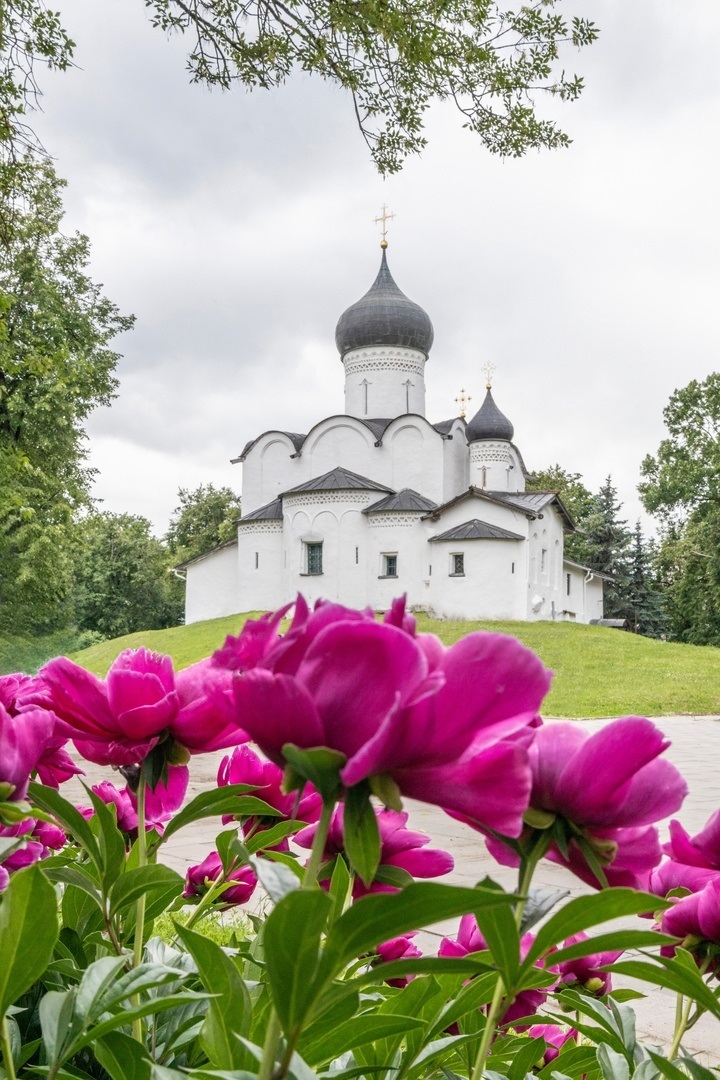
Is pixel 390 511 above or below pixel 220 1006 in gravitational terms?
above

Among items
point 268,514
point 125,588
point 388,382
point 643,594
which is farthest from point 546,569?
point 125,588

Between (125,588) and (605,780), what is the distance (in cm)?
4574

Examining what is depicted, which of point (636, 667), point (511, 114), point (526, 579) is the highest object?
point (511, 114)

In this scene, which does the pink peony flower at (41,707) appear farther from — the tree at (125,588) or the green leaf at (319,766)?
the tree at (125,588)

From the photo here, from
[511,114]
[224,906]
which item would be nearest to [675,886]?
[224,906]

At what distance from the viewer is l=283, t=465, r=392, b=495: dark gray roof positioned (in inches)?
1116

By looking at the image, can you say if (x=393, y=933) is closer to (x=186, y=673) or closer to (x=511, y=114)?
(x=186, y=673)

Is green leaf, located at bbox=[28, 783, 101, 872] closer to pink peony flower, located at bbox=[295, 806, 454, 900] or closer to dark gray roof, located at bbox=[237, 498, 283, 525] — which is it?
pink peony flower, located at bbox=[295, 806, 454, 900]

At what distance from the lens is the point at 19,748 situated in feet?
2.06

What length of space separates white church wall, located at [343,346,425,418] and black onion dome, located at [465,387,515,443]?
1814 mm

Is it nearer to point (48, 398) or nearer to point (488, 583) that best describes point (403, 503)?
point (488, 583)

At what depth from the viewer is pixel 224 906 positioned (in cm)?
118

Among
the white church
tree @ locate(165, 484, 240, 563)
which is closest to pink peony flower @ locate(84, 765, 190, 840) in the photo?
the white church

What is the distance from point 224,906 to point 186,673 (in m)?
0.61
